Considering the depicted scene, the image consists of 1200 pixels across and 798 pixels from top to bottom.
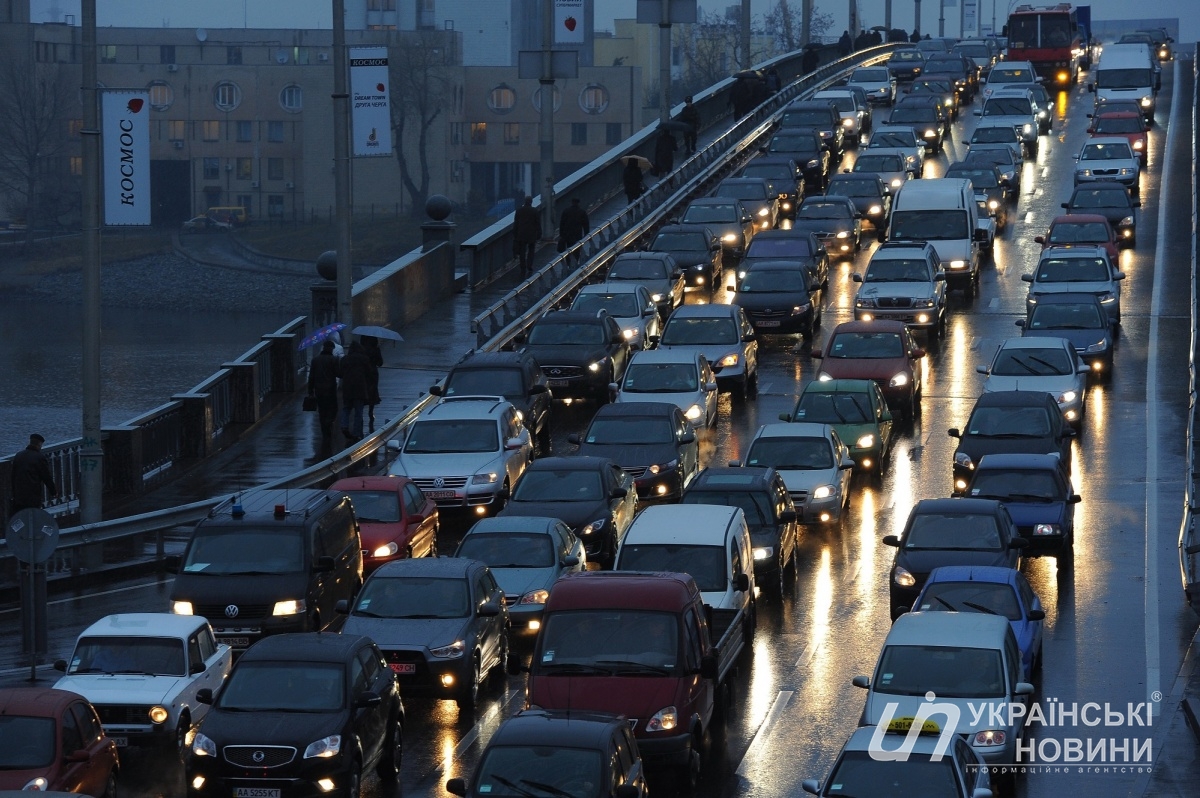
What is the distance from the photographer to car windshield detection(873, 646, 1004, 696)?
1689 centimetres

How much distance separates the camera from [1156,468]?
29.4 m

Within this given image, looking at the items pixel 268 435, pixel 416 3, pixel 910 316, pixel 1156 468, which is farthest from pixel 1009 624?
pixel 416 3

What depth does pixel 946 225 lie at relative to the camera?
4322 cm

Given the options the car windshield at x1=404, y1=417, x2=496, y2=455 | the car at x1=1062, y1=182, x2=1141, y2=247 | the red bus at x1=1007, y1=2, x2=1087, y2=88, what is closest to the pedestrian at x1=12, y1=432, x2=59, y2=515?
the car windshield at x1=404, y1=417, x2=496, y2=455

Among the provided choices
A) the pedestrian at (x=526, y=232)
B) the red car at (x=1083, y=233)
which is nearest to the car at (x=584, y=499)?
the pedestrian at (x=526, y=232)

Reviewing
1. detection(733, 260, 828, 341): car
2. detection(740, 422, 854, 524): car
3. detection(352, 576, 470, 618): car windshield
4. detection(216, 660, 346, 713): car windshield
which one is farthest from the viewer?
detection(733, 260, 828, 341): car

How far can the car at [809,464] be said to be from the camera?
2625 cm

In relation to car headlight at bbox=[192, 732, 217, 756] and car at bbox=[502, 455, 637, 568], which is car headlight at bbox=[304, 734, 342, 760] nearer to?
car headlight at bbox=[192, 732, 217, 756]

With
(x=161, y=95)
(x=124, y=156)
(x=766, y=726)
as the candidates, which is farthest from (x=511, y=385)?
(x=161, y=95)

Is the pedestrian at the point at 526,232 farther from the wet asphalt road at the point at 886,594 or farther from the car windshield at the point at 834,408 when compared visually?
the car windshield at the point at 834,408

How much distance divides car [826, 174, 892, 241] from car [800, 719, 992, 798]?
36595 mm

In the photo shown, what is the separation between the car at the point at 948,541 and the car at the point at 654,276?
1782cm

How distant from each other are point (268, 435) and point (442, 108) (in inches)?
4193

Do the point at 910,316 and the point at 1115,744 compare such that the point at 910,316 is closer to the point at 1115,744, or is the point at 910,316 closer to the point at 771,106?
the point at 1115,744
